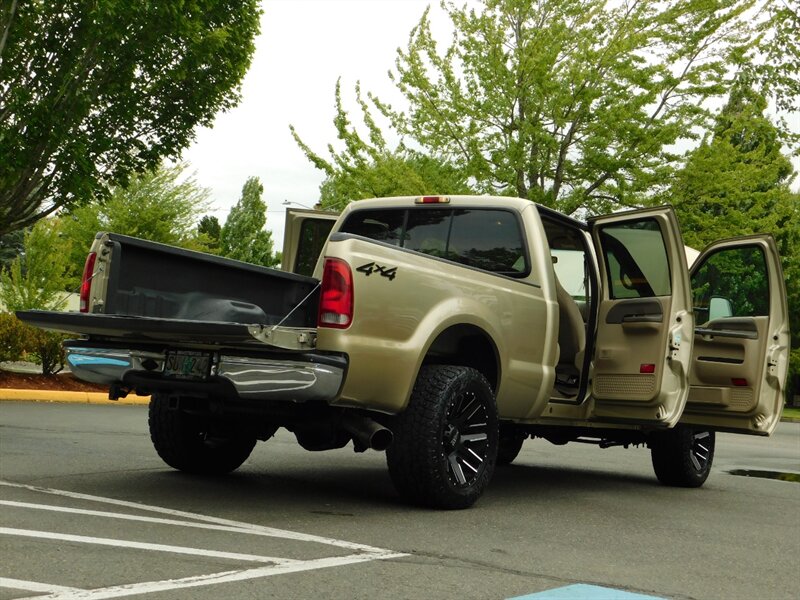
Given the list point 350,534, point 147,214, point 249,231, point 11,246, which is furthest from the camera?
point 249,231

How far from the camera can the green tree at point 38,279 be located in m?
19.7

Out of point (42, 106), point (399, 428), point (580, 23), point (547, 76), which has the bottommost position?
point (399, 428)

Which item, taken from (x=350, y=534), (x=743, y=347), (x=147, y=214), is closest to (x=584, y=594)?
(x=350, y=534)

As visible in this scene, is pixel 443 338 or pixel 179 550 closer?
pixel 179 550

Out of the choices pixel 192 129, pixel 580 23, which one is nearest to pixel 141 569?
pixel 192 129

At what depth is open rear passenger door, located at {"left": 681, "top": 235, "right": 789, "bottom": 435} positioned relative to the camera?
27.8 feet

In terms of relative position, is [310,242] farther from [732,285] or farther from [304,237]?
[732,285]

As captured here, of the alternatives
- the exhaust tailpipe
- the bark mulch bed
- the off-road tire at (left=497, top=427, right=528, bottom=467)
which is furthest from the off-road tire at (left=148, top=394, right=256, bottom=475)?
the bark mulch bed

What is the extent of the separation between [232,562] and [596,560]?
1.85 metres

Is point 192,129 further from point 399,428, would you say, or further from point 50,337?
point 399,428

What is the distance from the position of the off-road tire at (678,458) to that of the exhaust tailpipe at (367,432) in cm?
368

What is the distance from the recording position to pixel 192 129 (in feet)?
53.6

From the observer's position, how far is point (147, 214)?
106 ft

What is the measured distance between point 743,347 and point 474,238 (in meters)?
2.70
